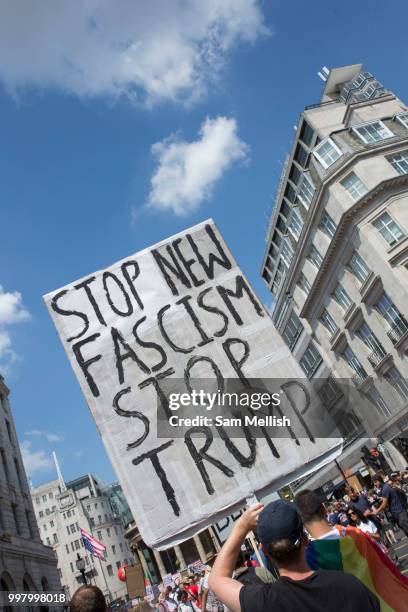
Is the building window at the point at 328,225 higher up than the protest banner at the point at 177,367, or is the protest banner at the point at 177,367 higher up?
the building window at the point at 328,225

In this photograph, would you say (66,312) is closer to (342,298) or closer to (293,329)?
(342,298)

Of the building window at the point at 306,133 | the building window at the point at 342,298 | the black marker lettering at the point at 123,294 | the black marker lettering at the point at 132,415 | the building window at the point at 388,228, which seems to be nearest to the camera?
the black marker lettering at the point at 132,415

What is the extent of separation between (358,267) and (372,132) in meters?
11.3

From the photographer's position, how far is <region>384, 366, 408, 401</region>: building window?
34750 millimetres

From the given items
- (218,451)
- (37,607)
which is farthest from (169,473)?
(37,607)

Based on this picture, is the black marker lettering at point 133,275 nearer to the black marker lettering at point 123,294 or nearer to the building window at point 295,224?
the black marker lettering at point 123,294

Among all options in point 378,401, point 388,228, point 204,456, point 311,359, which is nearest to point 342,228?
point 388,228

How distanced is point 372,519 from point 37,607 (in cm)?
2627

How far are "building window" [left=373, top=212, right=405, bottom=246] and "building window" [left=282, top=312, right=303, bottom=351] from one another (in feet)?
57.2

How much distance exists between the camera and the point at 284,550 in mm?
2498

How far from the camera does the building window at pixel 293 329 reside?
49.5 meters

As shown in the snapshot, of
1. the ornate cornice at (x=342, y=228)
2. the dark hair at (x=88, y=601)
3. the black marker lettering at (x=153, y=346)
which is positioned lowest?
the dark hair at (x=88, y=601)

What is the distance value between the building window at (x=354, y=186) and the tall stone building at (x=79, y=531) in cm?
8393

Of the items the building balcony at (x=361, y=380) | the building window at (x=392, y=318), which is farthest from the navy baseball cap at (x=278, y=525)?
the building balcony at (x=361, y=380)
